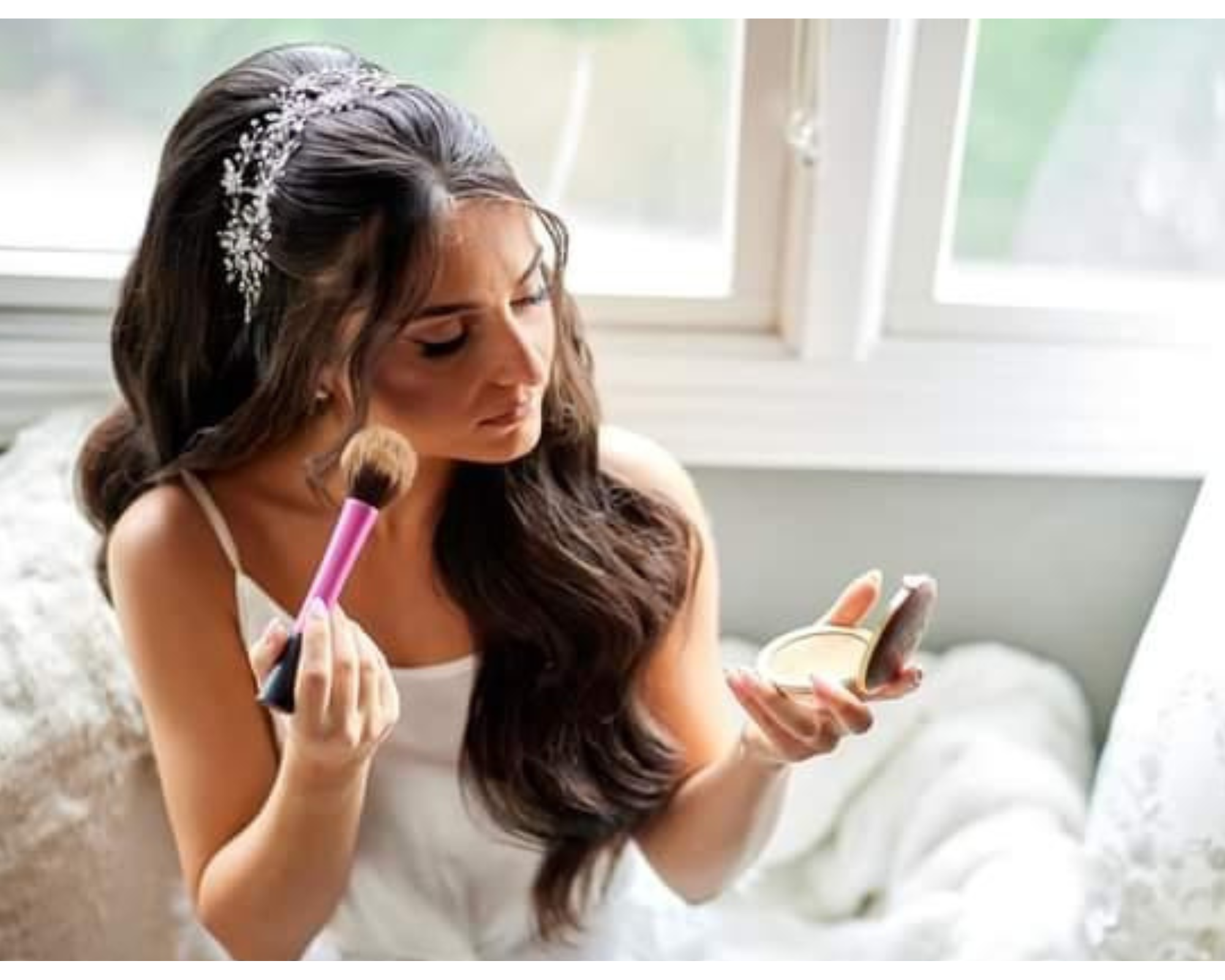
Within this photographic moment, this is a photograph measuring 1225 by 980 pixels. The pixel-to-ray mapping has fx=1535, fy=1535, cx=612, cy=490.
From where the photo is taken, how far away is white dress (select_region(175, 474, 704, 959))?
911 mm

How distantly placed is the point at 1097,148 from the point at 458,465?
1.93 feet

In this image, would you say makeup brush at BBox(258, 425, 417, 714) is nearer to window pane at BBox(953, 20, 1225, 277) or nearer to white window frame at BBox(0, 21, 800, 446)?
white window frame at BBox(0, 21, 800, 446)

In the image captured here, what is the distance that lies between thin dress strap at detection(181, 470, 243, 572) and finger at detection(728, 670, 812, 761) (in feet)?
0.96

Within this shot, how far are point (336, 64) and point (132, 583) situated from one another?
12.1 inches

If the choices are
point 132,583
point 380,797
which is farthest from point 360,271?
point 380,797

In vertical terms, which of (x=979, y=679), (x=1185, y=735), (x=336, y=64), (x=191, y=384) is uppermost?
(x=336, y=64)

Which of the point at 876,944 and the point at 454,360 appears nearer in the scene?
the point at 454,360

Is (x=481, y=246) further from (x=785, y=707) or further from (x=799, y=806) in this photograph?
(x=799, y=806)

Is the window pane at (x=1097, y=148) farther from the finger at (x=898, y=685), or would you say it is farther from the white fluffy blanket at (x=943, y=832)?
the finger at (x=898, y=685)

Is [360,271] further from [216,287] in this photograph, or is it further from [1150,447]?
[1150,447]

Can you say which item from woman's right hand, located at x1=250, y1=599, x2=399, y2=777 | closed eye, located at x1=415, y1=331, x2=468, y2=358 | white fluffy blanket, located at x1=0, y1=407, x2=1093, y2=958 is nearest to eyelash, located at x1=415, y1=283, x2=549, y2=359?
closed eye, located at x1=415, y1=331, x2=468, y2=358

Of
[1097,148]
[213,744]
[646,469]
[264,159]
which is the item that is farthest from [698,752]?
[1097,148]

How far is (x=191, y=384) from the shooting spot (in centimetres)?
78

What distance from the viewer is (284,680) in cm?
66
